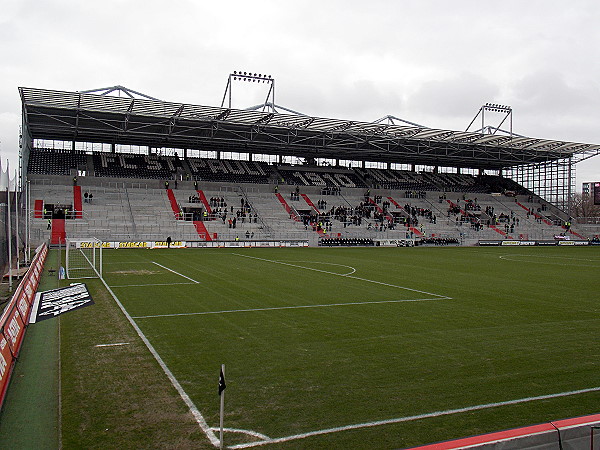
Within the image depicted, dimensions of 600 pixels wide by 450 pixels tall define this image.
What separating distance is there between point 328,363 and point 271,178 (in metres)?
60.1

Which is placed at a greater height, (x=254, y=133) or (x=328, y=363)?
(x=254, y=133)

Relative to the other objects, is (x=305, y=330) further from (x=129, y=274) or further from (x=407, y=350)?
(x=129, y=274)

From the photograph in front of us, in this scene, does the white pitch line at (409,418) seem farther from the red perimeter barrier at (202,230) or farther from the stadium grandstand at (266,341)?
the red perimeter barrier at (202,230)

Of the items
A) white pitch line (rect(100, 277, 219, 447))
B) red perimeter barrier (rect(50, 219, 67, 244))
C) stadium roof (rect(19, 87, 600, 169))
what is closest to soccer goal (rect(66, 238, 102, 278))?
red perimeter barrier (rect(50, 219, 67, 244))

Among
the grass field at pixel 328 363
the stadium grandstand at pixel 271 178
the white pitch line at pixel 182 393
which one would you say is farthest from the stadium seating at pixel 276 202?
the white pitch line at pixel 182 393

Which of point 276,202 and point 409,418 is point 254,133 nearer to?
point 276,202

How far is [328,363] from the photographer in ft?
31.5

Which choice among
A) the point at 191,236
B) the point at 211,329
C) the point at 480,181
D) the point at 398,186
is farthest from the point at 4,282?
the point at 480,181

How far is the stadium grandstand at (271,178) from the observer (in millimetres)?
49844

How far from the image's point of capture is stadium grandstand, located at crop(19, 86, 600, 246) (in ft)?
164

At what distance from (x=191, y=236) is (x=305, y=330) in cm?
3846

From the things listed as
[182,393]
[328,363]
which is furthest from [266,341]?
[182,393]

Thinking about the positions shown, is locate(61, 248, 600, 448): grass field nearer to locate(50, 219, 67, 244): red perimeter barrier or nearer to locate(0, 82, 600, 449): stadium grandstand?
locate(0, 82, 600, 449): stadium grandstand

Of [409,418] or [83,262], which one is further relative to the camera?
[83,262]
